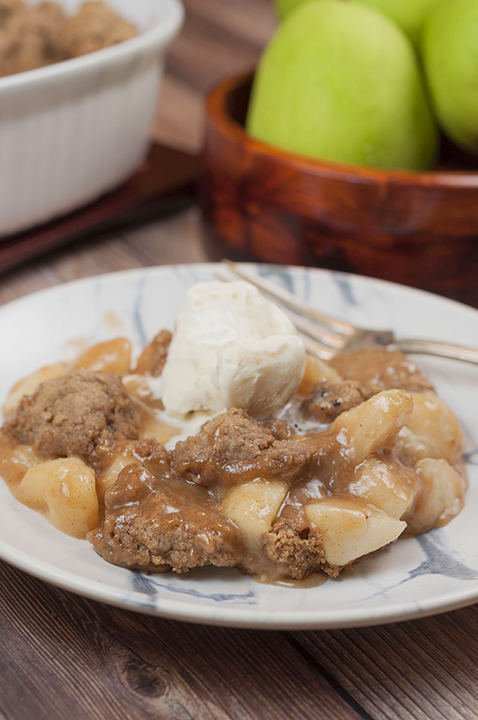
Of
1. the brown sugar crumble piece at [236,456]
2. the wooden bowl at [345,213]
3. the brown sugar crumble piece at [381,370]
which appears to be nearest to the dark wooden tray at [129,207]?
the wooden bowl at [345,213]

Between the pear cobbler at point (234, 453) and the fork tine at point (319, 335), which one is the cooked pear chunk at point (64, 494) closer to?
the pear cobbler at point (234, 453)

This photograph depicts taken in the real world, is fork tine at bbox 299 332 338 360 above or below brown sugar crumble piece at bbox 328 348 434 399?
below

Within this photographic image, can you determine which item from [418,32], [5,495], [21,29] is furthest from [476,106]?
[5,495]

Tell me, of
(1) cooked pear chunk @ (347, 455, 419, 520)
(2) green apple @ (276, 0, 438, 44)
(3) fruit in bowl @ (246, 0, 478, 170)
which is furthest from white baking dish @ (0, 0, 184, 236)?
(1) cooked pear chunk @ (347, 455, 419, 520)

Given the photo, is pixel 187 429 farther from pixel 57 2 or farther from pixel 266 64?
pixel 57 2

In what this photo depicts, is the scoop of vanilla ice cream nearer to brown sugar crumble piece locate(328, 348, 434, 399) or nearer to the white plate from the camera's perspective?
brown sugar crumble piece locate(328, 348, 434, 399)

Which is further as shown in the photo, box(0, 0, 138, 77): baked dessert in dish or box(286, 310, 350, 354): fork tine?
box(0, 0, 138, 77): baked dessert in dish

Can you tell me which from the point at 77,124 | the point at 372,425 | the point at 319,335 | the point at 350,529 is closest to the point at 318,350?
the point at 319,335
